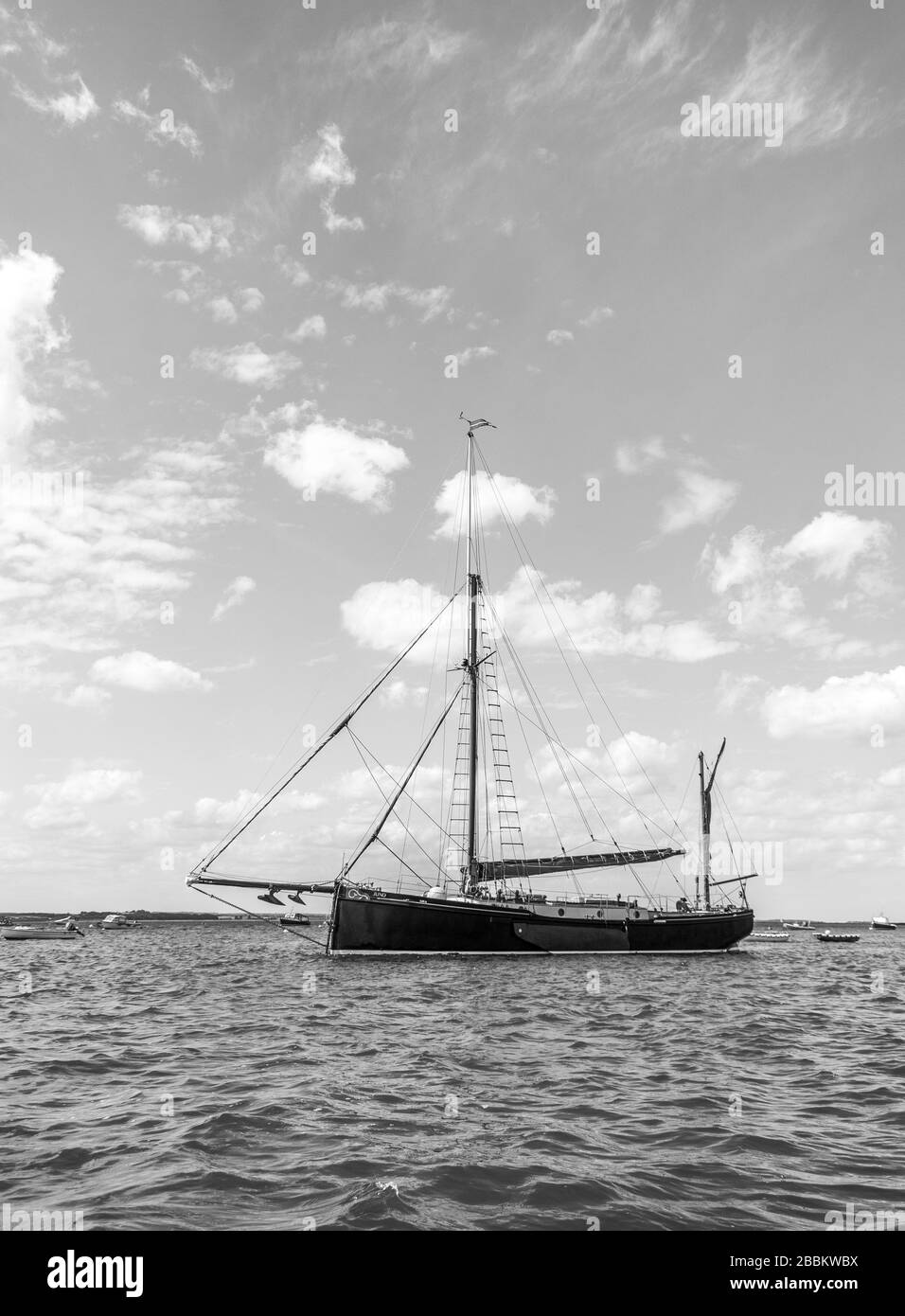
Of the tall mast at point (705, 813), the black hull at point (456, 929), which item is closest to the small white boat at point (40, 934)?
the black hull at point (456, 929)

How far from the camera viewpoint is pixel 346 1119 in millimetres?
11172

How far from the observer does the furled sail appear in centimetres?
5316

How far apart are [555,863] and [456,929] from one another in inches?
429

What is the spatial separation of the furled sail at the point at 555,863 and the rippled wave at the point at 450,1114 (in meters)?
27.2

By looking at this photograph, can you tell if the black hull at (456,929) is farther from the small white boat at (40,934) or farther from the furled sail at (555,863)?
the small white boat at (40,934)

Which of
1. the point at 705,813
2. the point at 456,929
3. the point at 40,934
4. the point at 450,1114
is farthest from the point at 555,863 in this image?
the point at 40,934

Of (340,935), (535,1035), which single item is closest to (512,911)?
(340,935)

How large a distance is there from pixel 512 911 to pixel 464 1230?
138 ft

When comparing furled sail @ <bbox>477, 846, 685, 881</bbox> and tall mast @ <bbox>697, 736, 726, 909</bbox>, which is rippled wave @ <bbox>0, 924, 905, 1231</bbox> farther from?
tall mast @ <bbox>697, 736, 726, 909</bbox>

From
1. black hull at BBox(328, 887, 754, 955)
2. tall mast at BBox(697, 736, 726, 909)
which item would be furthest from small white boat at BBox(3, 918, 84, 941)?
tall mast at BBox(697, 736, 726, 909)

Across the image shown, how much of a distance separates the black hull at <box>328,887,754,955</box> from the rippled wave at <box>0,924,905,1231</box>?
19679 millimetres

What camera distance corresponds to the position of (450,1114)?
37.5 feet
